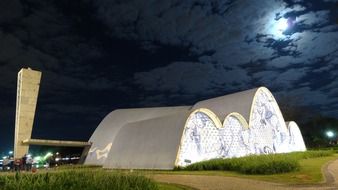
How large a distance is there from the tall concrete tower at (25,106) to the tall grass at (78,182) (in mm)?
23484

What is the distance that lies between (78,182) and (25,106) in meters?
25.5

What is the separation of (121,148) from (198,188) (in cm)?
1616

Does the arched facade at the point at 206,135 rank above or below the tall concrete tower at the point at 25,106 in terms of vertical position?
below

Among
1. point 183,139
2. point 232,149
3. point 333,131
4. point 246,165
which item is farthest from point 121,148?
point 333,131

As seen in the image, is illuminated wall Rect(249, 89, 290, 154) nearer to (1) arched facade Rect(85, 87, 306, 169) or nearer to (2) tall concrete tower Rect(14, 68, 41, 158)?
(1) arched facade Rect(85, 87, 306, 169)

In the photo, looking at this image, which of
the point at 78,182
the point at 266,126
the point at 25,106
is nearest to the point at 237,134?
the point at 266,126

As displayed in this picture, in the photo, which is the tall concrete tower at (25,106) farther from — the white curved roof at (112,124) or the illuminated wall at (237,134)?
the illuminated wall at (237,134)

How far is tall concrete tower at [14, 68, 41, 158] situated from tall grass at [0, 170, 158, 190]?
23484 mm

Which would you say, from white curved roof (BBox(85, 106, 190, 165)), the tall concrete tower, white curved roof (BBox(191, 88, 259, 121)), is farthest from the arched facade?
the tall concrete tower

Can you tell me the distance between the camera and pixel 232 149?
1069 inches

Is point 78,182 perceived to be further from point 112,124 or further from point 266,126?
point 112,124

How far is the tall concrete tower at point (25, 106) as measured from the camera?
3278cm

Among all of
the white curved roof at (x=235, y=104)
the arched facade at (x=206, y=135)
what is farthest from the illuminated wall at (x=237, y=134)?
Answer: the white curved roof at (x=235, y=104)

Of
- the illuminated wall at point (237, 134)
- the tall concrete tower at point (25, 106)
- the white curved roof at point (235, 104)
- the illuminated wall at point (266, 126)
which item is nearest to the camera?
the illuminated wall at point (237, 134)
